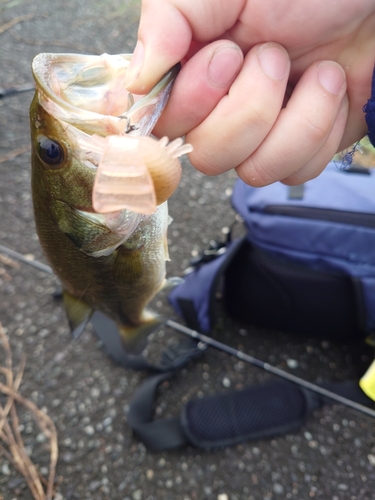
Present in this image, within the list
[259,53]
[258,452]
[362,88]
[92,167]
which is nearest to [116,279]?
[92,167]

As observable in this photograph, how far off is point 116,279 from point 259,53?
2.23 feet

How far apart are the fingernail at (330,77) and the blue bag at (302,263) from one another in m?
0.95

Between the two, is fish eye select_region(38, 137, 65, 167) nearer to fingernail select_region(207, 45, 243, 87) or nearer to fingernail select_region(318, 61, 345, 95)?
fingernail select_region(207, 45, 243, 87)

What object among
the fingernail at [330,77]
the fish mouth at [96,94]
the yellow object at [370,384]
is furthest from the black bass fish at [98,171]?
the yellow object at [370,384]

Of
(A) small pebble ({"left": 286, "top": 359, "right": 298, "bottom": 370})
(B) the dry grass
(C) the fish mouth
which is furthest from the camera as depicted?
(A) small pebble ({"left": 286, "top": 359, "right": 298, "bottom": 370})

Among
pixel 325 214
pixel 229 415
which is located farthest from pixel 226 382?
pixel 325 214

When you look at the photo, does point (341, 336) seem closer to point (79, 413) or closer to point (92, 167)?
point (79, 413)

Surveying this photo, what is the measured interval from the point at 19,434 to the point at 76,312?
90cm

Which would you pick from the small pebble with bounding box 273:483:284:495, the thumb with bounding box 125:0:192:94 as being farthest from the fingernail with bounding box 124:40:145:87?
the small pebble with bounding box 273:483:284:495

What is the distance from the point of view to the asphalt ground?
5.63 ft

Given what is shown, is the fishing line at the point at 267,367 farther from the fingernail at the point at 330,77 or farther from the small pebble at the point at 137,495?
the fingernail at the point at 330,77

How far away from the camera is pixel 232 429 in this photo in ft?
5.95

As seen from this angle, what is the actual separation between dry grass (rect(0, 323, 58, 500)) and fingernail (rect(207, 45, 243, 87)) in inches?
65.3

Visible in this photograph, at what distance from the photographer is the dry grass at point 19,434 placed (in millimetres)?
1687
